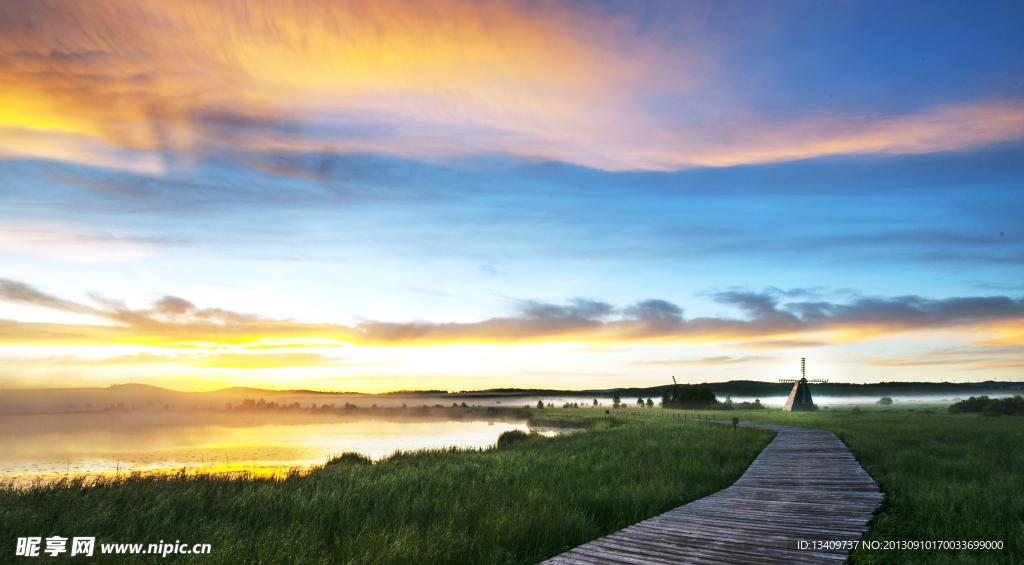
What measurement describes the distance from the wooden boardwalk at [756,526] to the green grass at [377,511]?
131cm

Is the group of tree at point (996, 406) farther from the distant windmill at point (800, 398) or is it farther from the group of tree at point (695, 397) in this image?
the group of tree at point (695, 397)

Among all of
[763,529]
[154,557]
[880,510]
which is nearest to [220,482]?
[154,557]

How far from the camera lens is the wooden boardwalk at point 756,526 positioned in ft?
22.4

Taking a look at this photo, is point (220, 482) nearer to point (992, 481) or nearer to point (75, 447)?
point (992, 481)

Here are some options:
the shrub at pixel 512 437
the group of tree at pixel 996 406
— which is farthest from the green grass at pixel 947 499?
the group of tree at pixel 996 406

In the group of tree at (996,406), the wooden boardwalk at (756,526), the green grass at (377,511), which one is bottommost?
the group of tree at (996,406)

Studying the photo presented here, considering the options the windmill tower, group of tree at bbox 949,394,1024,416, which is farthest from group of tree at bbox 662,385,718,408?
group of tree at bbox 949,394,1024,416

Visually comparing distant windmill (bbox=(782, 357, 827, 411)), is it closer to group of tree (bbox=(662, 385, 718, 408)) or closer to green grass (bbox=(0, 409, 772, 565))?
group of tree (bbox=(662, 385, 718, 408))

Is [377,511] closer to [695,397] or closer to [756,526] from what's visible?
[756,526]

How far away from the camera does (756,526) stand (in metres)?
8.33

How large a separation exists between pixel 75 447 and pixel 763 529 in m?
54.9

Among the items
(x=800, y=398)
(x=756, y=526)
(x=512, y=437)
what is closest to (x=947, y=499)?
(x=756, y=526)

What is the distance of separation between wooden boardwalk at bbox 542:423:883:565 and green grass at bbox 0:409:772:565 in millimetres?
1307

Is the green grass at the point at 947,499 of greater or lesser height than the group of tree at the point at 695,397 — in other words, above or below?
above
